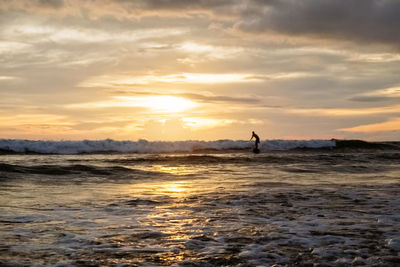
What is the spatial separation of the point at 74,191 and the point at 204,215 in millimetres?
4760

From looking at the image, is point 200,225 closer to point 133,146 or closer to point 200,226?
point 200,226

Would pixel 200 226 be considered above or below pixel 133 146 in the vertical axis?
below

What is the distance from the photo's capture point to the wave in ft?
116

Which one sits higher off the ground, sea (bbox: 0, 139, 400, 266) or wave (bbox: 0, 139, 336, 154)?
wave (bbox: 0, 139, 336, 154)

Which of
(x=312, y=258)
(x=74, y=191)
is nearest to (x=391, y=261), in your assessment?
(x=312, y=258)

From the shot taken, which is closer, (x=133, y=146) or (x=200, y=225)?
(x=200, y=225)

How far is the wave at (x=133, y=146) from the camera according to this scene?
3550 centimetres

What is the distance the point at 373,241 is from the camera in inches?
203

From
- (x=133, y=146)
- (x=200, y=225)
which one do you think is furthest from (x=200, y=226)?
(x=133, y=146)

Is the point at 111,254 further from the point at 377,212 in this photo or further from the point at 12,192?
the point at 12,192

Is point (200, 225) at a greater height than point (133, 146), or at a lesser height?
lesser

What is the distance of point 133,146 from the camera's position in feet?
130

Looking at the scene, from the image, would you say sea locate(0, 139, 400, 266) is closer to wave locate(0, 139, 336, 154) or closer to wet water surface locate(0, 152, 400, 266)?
wet water surface locate(0, 152, 400, 266)

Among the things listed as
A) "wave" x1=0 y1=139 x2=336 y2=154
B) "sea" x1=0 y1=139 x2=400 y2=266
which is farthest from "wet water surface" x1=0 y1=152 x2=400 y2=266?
"wave" x1=0 y1=139 x2=336 y2=154
